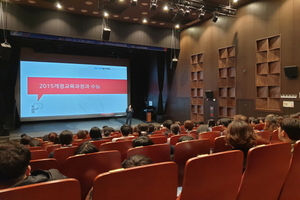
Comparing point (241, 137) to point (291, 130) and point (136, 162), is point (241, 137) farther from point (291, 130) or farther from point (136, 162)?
point (136, 162)

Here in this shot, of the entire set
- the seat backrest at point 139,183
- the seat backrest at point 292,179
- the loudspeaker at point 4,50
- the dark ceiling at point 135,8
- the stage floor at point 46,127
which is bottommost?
the stage floor at point 46,127

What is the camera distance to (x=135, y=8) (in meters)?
7.10

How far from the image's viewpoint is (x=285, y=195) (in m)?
1.61

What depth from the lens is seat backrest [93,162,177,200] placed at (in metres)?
0.96

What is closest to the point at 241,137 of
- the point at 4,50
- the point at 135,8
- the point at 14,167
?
the point at 14,167

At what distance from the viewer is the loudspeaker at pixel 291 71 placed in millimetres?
5469

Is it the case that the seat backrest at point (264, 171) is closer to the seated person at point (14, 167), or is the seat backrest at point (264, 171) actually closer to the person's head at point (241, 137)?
the person's head at point (241, 137)

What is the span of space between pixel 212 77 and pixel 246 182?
7.22 m

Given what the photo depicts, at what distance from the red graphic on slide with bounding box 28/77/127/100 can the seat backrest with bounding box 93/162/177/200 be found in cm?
917

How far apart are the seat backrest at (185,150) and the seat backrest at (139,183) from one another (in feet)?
2.30

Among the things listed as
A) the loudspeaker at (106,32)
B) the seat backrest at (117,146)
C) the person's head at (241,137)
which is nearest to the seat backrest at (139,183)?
the person's head at (241,137)

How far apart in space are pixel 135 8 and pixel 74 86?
4.72 meters

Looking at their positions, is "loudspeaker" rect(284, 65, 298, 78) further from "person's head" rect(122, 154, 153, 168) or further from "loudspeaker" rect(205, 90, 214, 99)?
"person's head" rect(122, 154, 153, 168)

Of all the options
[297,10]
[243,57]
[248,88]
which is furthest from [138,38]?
[297,10]
